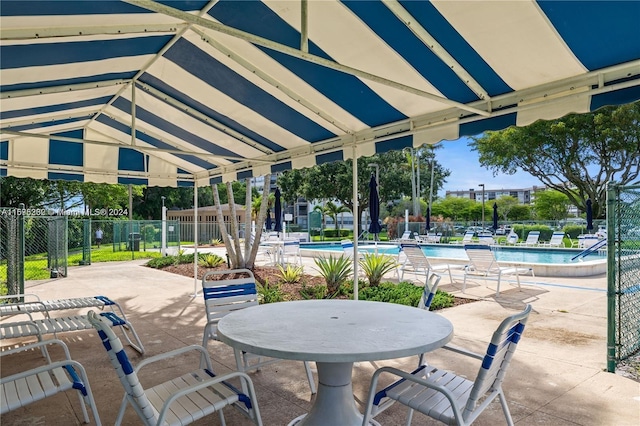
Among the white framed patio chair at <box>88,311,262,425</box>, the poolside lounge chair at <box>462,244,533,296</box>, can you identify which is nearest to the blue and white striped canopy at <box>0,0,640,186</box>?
the white framed patio chair at <box>88,311,262,425</box>

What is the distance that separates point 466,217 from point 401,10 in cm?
4455

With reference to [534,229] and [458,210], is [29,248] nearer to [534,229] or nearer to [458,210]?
[534,229]

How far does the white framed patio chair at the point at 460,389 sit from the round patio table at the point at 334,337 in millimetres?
183

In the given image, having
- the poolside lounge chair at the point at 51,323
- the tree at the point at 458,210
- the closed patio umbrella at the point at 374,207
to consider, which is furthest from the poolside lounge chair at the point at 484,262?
the tree at the point at 458,210

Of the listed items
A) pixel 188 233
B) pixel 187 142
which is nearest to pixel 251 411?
pixel 187 142

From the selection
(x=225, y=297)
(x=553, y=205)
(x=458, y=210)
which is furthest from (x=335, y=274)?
(x=458, y=210)

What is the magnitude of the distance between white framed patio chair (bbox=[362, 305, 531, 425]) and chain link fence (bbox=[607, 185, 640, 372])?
7.44 ft

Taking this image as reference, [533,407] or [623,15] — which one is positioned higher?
[623,15]

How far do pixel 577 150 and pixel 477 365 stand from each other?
20.4 meters

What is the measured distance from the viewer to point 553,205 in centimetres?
3388

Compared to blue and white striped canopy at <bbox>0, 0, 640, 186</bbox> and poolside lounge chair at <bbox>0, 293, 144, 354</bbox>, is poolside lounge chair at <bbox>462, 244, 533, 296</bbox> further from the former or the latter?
poolside lounge chair at <bbox>0, 293, 144, 354</bbox>

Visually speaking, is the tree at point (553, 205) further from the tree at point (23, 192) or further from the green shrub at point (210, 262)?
the tree at point (23, 192)

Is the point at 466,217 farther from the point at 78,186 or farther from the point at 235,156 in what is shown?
the point at 235,156

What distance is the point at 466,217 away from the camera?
4462cm
